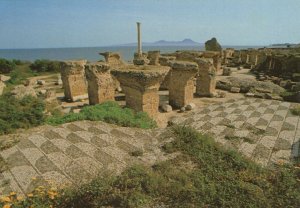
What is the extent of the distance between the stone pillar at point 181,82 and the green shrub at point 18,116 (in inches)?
234

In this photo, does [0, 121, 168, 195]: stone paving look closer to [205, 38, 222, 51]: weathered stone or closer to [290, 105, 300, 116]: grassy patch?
[290, 105, 300, 116]: grassy patch

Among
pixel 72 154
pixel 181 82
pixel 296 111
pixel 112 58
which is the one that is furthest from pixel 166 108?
pixel 112 58

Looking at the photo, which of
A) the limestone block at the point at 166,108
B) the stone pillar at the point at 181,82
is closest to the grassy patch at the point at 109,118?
the limestone block at the point at 166,108

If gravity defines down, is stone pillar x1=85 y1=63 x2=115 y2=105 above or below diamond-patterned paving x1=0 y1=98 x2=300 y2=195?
above

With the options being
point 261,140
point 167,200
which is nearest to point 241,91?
point 261,140

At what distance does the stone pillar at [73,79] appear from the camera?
12.0 metres

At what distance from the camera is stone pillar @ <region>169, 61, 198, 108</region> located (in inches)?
416

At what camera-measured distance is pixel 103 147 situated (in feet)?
17.8

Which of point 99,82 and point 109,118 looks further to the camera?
point 99,82

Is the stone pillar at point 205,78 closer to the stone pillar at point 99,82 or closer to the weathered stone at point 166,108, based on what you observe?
the weathered stone at point 166,108

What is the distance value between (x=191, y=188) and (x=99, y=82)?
23.6 ft

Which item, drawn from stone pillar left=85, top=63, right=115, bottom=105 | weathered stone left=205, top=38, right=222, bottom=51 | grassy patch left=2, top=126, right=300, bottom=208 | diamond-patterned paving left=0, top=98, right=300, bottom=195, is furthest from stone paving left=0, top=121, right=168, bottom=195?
weathered stone left=205, top=38, right=222, bottom=51

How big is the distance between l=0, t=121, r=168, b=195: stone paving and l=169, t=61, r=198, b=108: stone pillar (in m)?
4.78

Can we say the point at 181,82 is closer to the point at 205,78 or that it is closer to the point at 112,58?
the point at 205,78
